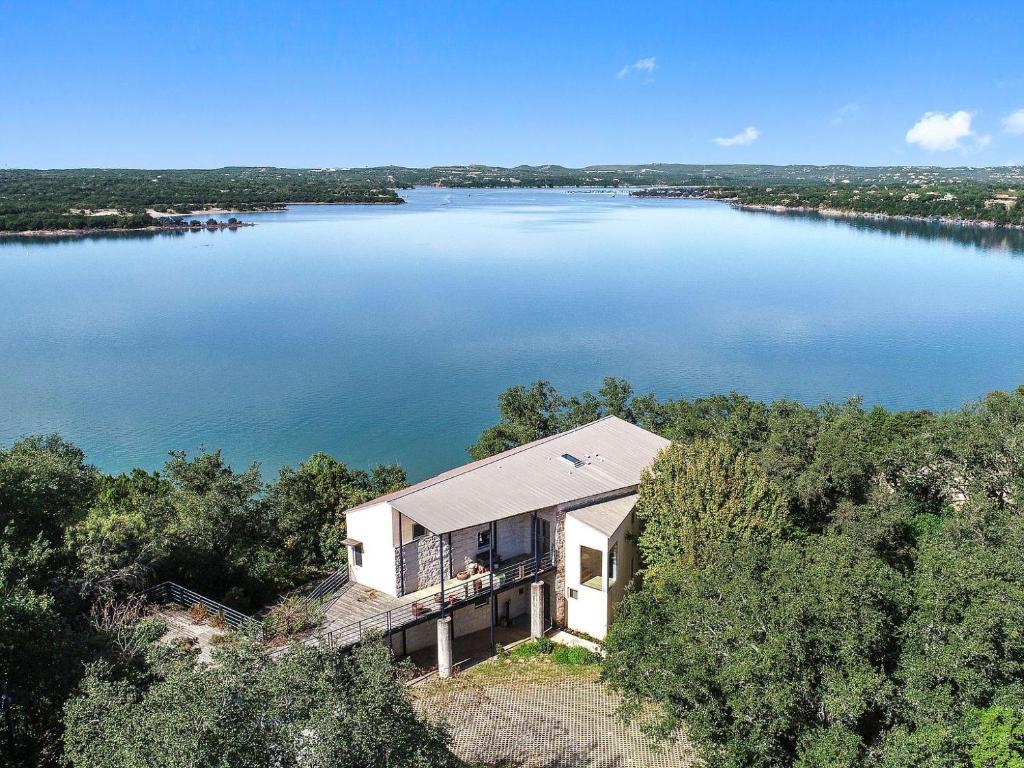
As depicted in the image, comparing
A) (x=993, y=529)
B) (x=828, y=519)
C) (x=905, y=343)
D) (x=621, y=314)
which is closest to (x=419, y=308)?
(x=621, y=314)

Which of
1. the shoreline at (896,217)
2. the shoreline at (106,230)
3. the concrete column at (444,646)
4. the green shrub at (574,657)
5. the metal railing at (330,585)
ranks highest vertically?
the shoreline at (896,217)

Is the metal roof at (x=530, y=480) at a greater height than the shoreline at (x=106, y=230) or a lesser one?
lesser

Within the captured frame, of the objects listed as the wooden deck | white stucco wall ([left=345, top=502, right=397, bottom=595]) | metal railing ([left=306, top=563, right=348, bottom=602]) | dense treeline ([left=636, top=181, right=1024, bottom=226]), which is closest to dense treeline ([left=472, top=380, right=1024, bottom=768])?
the wooden deck

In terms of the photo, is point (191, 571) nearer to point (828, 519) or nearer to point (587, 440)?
point (587, 440)

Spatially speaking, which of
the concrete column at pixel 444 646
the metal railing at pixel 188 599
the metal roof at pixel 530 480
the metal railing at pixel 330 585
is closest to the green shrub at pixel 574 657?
the concrete column at pixel 444 646

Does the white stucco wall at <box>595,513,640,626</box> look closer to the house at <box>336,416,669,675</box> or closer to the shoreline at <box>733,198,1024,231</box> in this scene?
the house at <box>336,416,669,675</box>

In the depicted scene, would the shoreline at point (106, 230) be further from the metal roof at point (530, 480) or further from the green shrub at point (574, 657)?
the green shrub at point (574, 657)
